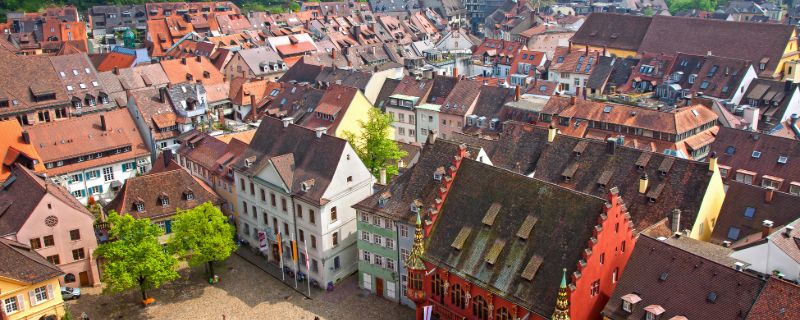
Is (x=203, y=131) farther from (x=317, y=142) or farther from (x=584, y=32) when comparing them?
(x=584, y=32)

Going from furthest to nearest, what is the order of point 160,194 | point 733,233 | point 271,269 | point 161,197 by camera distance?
1. point 160,194
2. point 161,197
3. point 271,269
4. point 733,233

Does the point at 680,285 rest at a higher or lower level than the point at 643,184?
lower

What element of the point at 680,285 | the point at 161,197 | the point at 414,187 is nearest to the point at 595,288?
the point at 680,285

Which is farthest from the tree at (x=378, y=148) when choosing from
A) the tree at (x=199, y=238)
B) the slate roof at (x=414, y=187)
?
the tree at (x=199, y=238)

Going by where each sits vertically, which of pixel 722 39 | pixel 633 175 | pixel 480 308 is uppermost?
pixel 722 39

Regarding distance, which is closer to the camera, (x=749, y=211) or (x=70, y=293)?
(x=749, y=211)

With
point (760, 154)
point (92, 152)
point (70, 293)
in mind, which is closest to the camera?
point (70, 293)

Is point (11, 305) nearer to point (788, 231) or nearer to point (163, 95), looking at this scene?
point (163, 95)
